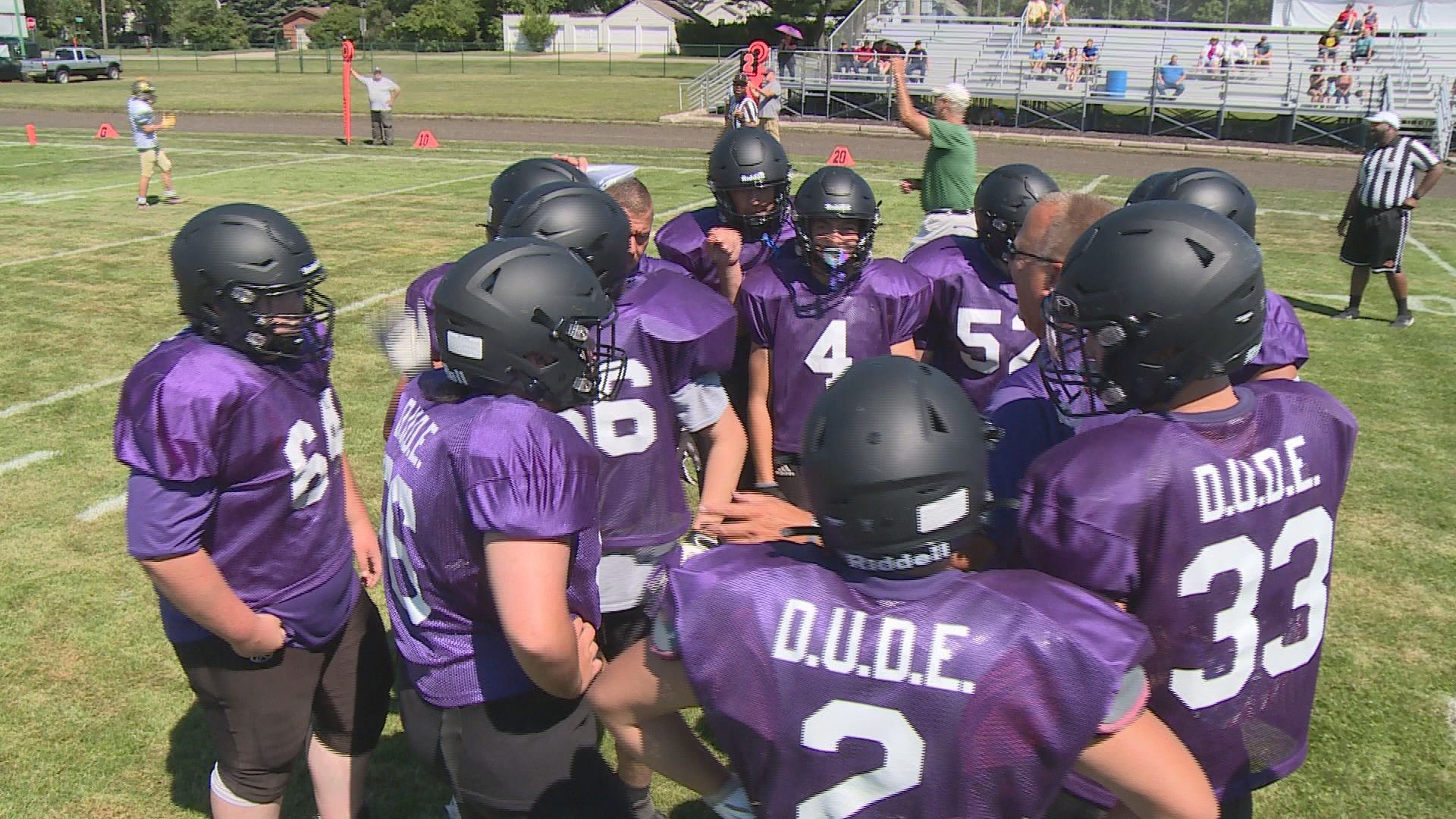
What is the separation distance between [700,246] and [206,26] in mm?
91356

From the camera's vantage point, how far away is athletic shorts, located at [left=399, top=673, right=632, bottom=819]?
8.49 ft

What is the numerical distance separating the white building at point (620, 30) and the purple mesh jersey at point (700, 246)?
78261 mm

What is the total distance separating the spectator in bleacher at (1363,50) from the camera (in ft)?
93.6

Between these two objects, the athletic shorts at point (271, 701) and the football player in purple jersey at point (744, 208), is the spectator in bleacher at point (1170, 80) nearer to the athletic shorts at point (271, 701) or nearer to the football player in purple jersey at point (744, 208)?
the football player in purple jersey at point (744, 208)

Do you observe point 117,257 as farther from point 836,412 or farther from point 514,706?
point 836,412

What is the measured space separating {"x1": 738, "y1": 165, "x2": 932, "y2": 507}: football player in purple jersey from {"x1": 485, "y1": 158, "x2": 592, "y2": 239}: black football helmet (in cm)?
88

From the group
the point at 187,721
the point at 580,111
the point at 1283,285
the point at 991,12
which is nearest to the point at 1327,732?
the point at 187,721

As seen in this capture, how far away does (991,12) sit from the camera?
3688 cm

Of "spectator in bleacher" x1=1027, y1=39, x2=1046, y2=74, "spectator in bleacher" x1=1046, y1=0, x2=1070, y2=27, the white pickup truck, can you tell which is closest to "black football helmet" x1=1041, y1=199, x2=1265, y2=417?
"spectator in bleacher" x1=1027, y1=39, x2=1046, y2=74

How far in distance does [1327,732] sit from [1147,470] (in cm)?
293

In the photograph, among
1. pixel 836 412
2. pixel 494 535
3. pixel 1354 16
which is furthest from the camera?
pixel 1354 16

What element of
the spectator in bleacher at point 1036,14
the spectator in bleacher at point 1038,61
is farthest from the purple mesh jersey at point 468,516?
the spectator in bleacher at point 1036,14

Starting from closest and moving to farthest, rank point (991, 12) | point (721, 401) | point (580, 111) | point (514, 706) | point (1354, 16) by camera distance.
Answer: point (514, 706) → point (721, 401) → point (1354, 16) → point (580, 111) → point (991, 12)

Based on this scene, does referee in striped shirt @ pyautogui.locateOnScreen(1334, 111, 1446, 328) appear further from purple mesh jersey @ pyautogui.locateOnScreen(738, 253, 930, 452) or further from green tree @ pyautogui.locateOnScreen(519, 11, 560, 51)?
green tree @ pyautogui.locateOnScreen(519, 11, 560, 51)
